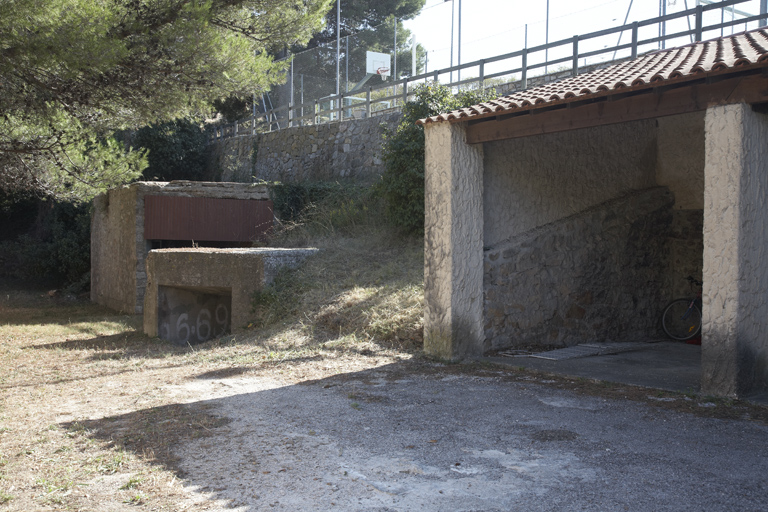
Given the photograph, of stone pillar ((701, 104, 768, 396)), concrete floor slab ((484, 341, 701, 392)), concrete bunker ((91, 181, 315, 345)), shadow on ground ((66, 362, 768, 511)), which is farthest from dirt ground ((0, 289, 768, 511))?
concrete bunker ((91, 181, 315, 345))

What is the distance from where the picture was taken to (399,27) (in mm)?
25422

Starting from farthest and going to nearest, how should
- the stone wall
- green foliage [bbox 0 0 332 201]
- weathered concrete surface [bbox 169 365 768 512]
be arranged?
the stone wall, green foliage [bbox 0 0 332 201], weathered concrete surface [bbox 169 365 768 512]

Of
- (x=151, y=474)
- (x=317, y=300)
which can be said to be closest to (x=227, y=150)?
(x=317, y=300)

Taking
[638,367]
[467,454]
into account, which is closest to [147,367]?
[467,454]

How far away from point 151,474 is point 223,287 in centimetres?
661

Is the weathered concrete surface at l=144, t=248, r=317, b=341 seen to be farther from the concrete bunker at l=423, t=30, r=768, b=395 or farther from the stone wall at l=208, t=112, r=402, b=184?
the stone wall at l=208, t=112, r=402, b=184

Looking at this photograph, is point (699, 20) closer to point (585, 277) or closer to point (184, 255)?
point (585, 277)

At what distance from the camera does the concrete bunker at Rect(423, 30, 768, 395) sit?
205 inches

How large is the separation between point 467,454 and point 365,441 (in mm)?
729

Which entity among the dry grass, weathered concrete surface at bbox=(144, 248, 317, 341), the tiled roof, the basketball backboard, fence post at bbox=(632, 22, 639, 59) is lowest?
the dry grass

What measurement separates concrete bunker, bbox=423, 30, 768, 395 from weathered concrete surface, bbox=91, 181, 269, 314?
9.08 metres

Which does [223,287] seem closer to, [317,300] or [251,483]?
[317,300]

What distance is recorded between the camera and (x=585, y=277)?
8422mm

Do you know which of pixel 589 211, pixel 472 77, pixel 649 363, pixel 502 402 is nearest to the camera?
pixel 502 402
